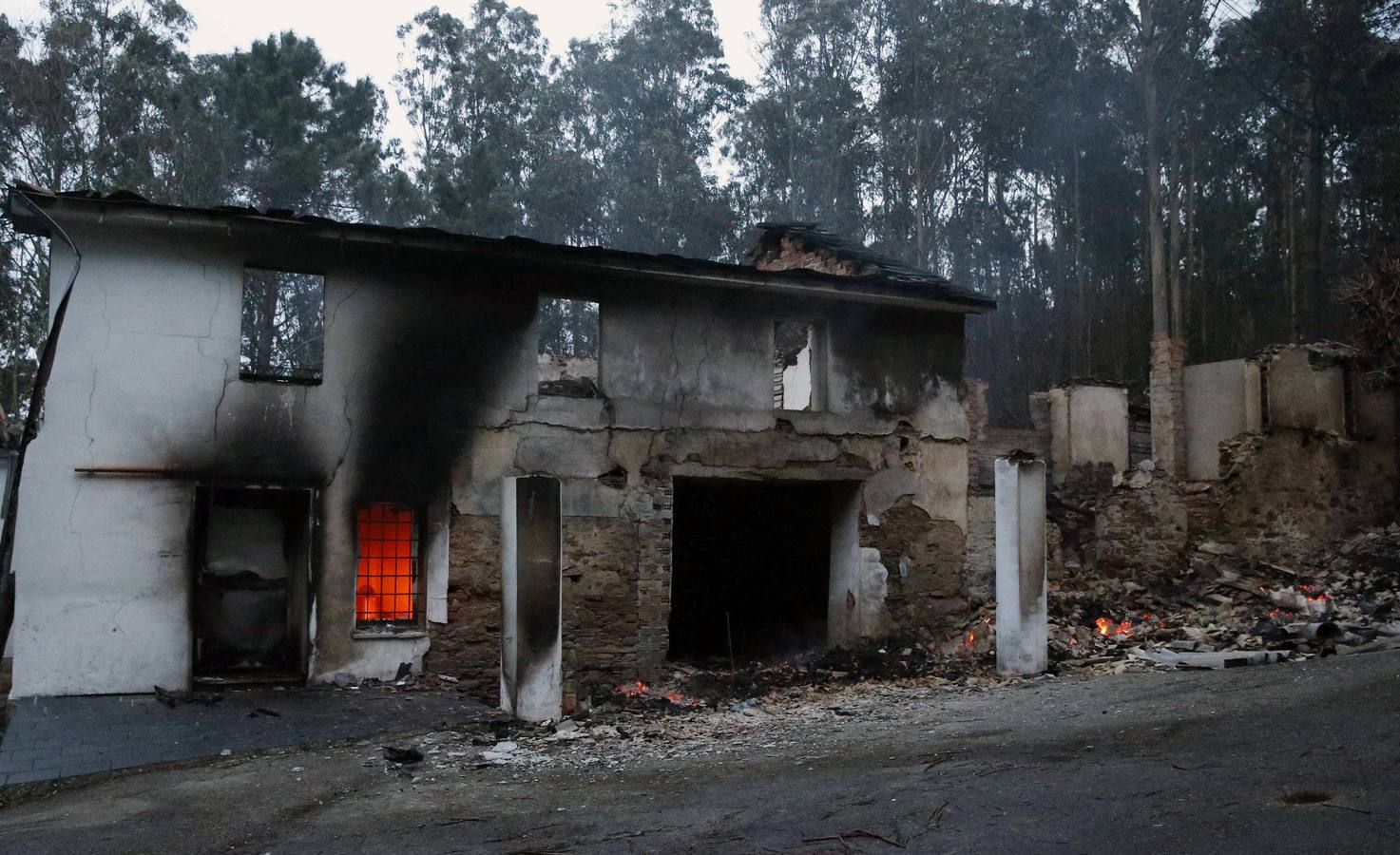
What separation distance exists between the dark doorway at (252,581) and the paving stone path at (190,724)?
637mm

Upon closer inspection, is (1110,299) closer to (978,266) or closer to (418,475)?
(978,266)

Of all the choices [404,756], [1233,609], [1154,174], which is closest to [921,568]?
[1233,609]

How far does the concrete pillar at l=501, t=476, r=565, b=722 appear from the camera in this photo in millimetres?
9117

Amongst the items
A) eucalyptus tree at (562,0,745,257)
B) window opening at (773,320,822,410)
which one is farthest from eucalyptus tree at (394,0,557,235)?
window opening at (773,320,822,410)

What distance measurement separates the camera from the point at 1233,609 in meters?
14.7

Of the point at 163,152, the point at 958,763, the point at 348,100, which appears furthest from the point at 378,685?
the point at 348,100

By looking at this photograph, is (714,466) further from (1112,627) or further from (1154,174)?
(1154,174)

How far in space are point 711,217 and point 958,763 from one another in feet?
89.0

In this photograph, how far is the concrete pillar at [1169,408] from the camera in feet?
57.5

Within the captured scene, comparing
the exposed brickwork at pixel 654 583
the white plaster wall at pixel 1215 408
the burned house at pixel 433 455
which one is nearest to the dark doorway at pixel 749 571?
the burned house at pixel 433 455

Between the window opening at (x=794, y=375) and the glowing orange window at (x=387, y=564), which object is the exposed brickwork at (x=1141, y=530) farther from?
the glowing orange window at (x=387, y=564)

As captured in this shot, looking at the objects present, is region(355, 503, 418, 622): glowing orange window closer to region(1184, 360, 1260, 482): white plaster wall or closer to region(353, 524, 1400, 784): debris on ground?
region(353, 524, 1400, 784): debris on ground

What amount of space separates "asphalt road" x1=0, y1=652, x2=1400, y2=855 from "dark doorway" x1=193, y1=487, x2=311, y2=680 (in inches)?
108

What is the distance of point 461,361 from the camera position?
1149 cm
